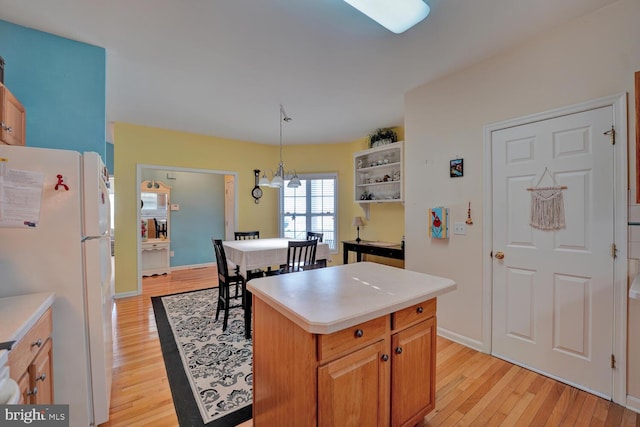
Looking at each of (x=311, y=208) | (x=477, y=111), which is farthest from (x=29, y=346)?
(x=311, y=208)

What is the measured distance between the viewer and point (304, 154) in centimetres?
567

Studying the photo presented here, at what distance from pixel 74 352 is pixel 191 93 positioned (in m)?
2.76

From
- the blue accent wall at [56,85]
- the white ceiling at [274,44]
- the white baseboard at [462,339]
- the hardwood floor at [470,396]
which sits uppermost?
the white ceiling at [274,44]

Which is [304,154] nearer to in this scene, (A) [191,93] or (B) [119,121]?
(A) [191,93]

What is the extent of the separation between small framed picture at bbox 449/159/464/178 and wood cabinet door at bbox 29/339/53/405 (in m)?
3.15

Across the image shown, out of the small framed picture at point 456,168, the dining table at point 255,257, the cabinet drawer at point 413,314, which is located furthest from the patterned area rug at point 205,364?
the small framed picture at point 456,168

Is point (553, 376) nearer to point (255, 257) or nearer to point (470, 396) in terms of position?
point (470, 396)

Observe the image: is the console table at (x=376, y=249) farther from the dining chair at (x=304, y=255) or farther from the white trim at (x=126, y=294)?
the white trim at (x=126, y=294)

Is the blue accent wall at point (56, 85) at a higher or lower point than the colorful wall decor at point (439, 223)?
higher

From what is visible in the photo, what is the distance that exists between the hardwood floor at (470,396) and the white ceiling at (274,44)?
2663mm

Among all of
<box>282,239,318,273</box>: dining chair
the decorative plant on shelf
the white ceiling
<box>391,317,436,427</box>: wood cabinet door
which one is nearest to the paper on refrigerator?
the white ceiling

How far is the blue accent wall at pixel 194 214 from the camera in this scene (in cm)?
603

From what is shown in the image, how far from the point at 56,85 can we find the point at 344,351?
2957mm

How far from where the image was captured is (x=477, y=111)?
8.29 feet
